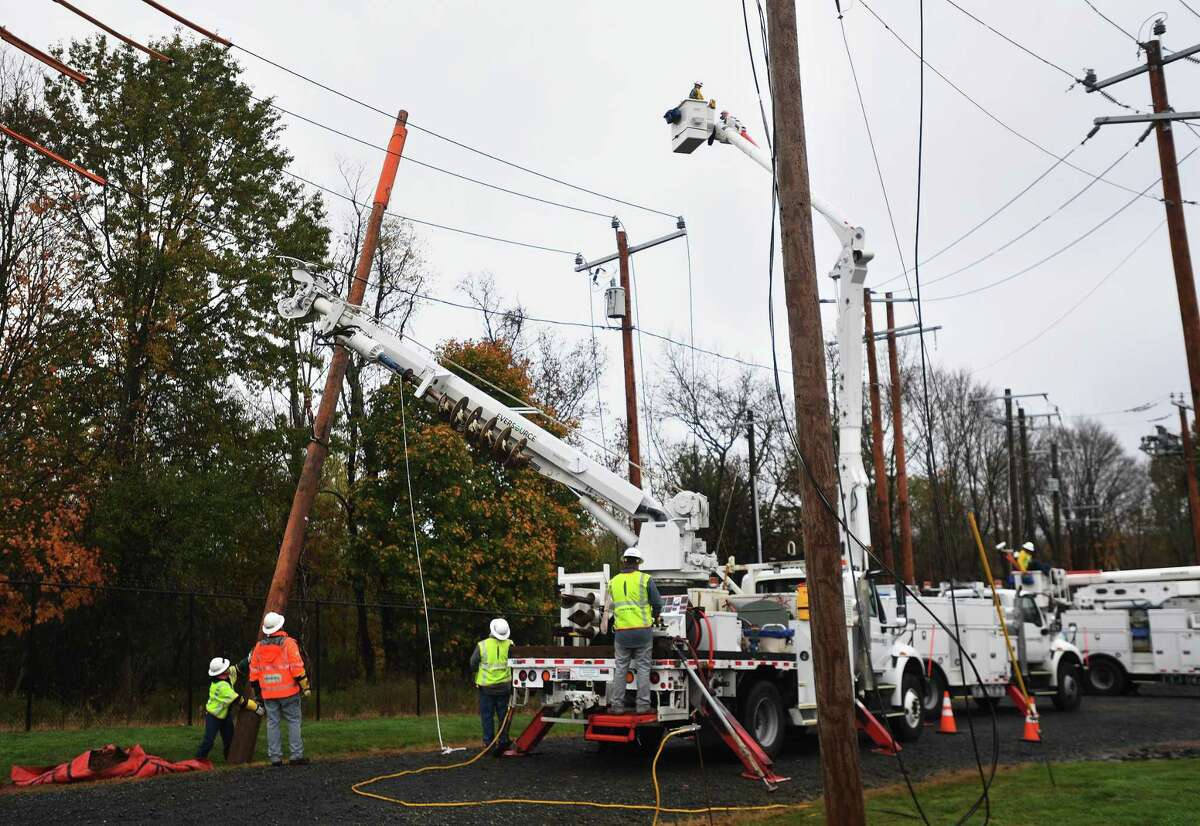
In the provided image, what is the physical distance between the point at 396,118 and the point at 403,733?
9864mm

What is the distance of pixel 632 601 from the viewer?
12.3 meters

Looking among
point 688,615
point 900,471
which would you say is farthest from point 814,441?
point 900,471

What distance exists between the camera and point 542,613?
31.2 m

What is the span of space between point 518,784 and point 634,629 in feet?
6.91

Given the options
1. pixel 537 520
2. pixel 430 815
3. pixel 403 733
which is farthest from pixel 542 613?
pixel 430 815

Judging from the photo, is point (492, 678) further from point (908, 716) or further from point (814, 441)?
point (814, 441)

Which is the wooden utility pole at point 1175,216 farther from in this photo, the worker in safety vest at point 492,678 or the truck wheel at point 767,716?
the worker in safety vest at point 492,678

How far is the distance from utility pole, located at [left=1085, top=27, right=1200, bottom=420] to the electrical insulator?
971 centimetres

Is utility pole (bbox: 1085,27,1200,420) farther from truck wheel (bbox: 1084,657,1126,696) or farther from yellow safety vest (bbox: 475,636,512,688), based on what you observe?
truck wheel (bbox: 1084,657,1126,696)

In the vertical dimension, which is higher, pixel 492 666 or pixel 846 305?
pixel 846 305

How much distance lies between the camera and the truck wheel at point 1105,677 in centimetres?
2664

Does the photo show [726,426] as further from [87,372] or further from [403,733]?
[403,733]

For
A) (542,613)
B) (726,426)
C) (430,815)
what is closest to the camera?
(430,815)

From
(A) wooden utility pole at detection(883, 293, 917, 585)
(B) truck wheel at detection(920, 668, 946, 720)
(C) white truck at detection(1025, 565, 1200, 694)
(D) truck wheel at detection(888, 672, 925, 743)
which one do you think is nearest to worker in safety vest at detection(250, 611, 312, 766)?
(D) truck wheel at detection(888, 672, 925, 743)
